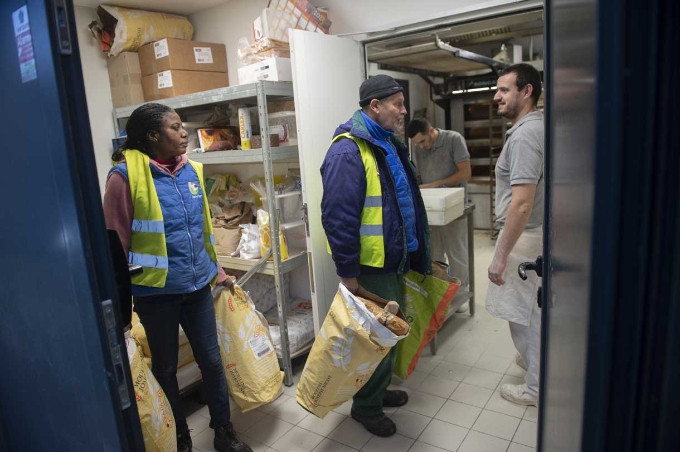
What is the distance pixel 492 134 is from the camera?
6492mm

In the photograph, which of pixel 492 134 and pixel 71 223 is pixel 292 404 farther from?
pixel 492 134

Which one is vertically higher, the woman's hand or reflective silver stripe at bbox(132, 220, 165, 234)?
reflective silver stripe at bbox(132, 220, 165, 234)

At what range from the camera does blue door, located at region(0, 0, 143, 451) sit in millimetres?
891

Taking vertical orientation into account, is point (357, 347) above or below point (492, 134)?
below

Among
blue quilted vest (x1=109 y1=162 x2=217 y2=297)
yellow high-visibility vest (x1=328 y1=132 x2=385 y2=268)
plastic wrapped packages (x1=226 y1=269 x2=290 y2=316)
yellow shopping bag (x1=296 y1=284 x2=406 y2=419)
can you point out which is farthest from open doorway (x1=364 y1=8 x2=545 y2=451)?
blue quilted vest (x1=109 y1=162 x2=217 y2=297)

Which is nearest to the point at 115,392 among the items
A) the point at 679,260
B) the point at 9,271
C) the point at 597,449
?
the point at 9,271

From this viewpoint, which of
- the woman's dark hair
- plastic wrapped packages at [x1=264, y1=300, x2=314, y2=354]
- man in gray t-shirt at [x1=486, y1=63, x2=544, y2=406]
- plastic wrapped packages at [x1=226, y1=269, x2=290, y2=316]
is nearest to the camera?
the woman's dark hair

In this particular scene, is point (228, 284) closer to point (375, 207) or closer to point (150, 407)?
point (150, 407)

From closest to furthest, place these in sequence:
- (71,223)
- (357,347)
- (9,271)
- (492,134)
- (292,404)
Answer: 1. (71,223)
2. (9,271)
3. (357,347)
4. (292,404)
5. (492,134)

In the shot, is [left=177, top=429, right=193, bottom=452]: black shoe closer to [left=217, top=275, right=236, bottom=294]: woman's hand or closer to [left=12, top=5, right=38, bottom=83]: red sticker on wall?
[left=217, top=275, right=236, bottom=294]: woman's hand

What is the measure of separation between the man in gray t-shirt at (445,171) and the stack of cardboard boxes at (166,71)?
1679 millimetres

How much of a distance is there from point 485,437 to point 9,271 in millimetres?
2111

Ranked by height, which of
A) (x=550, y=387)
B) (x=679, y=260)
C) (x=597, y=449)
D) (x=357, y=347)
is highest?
(x=679, y=260)

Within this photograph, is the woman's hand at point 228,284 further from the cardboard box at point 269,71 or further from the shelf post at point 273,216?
the cardboard box at point 269,71
